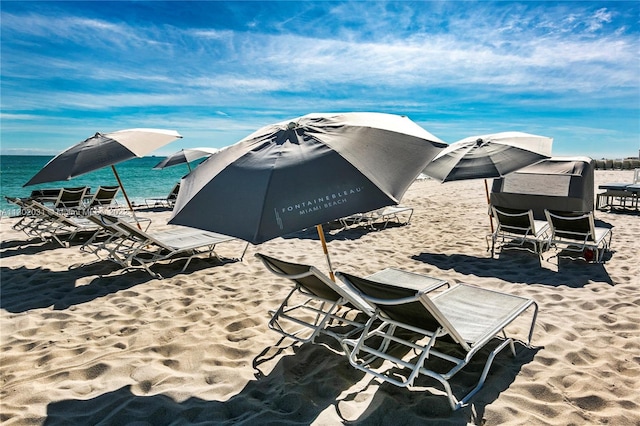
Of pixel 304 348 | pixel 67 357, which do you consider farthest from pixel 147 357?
pixel 304 348

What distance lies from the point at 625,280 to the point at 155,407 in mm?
5611

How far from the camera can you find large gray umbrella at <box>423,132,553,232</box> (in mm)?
6121

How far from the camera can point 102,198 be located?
11.8m

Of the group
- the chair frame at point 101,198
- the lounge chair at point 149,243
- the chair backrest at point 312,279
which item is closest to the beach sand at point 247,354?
the lounge chair at point 149,243

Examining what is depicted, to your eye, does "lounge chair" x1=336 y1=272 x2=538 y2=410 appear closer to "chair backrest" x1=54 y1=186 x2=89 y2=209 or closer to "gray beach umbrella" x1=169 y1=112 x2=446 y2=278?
"gray beach umbrella" x1=169 y1=112 x2=446 y2=278

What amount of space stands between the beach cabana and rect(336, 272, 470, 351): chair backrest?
6512 mm

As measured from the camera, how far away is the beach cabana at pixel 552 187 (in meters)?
7.83

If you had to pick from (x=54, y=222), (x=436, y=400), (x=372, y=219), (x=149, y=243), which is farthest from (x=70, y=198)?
(x=436, y=400)

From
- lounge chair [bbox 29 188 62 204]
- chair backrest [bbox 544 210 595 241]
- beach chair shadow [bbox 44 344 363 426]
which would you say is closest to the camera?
beach chair shadow [bbox 44 344 363 426]

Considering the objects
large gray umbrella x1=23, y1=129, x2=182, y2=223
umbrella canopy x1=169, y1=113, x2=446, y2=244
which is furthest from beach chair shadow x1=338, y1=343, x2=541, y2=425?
large gray umbrella x1=23, y1=129, x2=182, y2=223

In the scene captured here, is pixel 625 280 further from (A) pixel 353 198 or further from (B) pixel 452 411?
(A) pixel 353 198

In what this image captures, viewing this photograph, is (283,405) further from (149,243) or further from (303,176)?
(149,243)

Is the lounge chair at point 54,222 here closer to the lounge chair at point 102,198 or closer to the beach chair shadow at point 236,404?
the lounge chair at point 102,198

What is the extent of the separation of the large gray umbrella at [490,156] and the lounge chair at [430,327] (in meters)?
2.89
